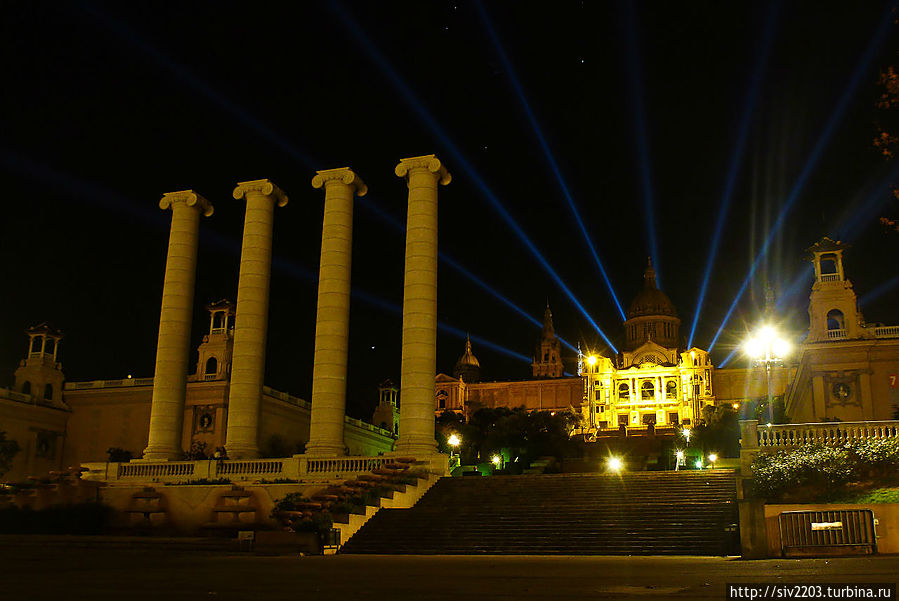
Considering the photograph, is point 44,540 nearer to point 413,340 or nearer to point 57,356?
point 413,340

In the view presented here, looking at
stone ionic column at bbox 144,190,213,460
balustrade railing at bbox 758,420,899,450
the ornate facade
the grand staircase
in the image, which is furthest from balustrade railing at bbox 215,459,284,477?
the ornate facade

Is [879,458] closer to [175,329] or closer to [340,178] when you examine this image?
[340,178]

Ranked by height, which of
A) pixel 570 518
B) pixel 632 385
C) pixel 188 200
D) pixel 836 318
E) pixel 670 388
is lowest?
pixel 570 518

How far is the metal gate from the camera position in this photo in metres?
20.0

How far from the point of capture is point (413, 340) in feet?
137

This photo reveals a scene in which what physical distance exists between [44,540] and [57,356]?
55.4m

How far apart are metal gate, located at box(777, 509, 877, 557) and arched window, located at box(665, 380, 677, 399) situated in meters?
111

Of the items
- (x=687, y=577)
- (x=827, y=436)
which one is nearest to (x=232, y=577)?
(x=687, y=577)

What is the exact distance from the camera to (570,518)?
2953 centimetres

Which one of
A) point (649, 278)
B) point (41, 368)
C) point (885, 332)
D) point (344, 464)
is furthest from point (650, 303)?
point (344, 464)

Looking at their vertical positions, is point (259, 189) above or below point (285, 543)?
above

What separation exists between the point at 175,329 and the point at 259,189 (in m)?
9.23

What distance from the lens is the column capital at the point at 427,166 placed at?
43.8 meters

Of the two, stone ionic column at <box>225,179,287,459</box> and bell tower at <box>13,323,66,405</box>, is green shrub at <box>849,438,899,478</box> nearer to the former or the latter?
stone ionic column at <box>225,179,287,459</box>
